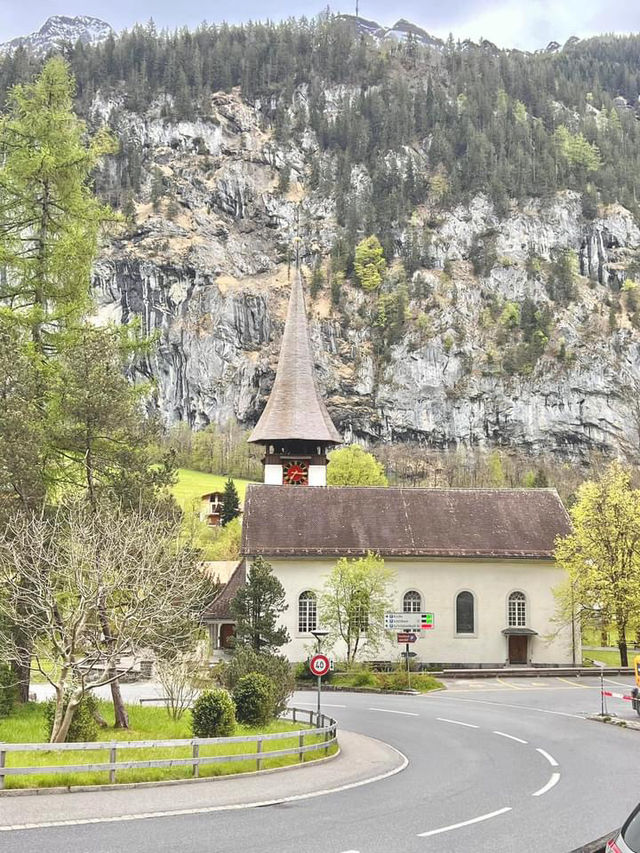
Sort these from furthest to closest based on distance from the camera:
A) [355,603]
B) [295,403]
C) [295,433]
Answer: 1. [295,403]
2. [295,433]
3. [355,603]

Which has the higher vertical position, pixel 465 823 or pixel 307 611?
pixel 307 611

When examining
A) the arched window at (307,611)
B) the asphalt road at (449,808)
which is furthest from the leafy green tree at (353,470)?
the asphalt road at (449,808)

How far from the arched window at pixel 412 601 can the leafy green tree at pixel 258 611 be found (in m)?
10.4

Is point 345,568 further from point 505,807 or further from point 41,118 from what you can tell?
point 505,807

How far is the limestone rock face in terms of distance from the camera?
510 ft

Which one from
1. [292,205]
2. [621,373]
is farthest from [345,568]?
[292,205]

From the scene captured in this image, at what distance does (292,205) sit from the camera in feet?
635

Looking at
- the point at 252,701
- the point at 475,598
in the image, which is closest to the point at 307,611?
the point at 475,598

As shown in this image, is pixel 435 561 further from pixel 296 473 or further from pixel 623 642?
pixel 296 473

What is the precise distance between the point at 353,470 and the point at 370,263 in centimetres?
10756

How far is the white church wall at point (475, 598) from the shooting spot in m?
43.3

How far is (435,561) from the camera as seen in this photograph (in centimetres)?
4428

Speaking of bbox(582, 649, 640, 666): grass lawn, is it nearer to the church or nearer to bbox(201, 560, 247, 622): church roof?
the church

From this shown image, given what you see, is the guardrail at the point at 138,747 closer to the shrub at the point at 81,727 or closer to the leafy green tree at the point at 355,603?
the shrub at the point at 81,727
